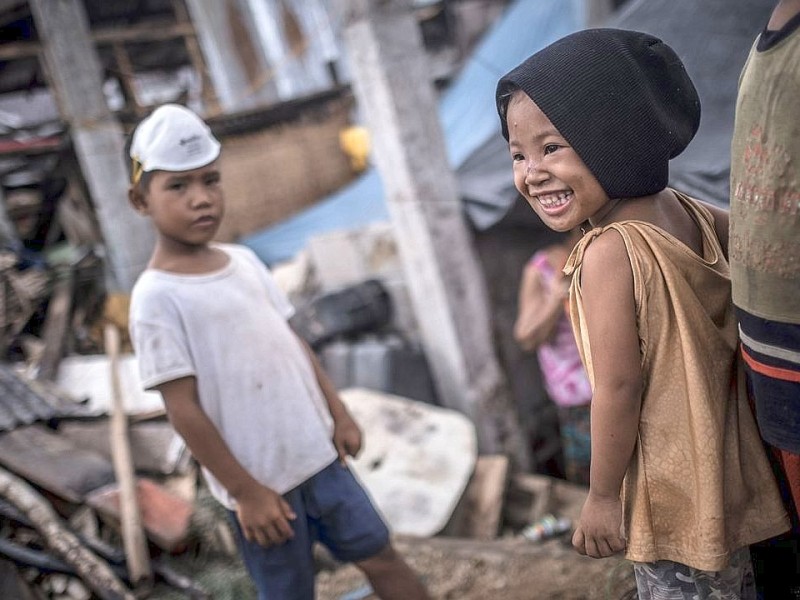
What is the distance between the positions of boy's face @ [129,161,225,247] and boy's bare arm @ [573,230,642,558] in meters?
1.16

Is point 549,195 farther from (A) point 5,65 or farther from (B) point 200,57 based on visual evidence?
(B) point 200,57

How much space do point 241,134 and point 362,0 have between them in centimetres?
482

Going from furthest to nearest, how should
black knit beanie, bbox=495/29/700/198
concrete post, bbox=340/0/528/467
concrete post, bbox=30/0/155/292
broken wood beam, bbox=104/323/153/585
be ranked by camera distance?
concrete post, bbox=30/0/155/292, concrete post, bbox=340/0/528/467, broken wood beam, bbox=104/323/153/585, black knit beanie, bbox=495/29/700/198

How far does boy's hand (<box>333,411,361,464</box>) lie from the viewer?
7.15 ft

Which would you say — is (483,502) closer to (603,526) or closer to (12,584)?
(12,584)

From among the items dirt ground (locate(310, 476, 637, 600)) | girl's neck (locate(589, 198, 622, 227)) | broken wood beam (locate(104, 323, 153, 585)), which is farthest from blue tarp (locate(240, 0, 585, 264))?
girl's neck (locate(589, 198, 622, 227))

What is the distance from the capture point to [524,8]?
666 centimetres

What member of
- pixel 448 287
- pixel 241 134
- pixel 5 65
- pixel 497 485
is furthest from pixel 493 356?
pixel 5 65

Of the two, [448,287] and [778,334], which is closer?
[778,334]

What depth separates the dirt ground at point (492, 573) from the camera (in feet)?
8.91

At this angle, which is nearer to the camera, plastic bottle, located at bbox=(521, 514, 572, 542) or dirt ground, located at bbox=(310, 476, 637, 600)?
dirt ground, located at bbox=(310, 476, 637, 600)

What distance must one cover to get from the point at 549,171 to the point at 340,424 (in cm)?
129

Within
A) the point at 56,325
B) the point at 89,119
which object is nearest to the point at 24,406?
the point at 56,325

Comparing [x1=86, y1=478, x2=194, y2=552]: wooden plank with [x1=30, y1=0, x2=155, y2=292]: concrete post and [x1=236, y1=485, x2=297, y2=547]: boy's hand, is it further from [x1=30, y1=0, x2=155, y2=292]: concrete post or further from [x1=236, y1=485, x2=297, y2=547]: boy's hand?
[x1=30, y1=0, x2=155, y2=292]: concrete post
